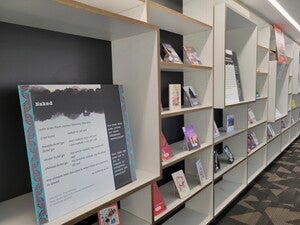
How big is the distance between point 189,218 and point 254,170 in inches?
66.2

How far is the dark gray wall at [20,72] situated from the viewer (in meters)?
1.15

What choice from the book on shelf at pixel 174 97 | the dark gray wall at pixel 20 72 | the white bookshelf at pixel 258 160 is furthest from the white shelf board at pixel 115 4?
the white bookshelf at pixel 258 160

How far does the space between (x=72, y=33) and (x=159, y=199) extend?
4.23 feet

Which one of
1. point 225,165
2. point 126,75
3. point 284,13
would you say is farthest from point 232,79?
point 284,13

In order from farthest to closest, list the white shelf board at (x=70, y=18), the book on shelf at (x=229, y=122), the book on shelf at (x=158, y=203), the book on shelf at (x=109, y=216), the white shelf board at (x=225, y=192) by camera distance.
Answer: the book on shelf at (x=229, y=122) → the white shelf board at (x=225, y=192) → the book on shelf at (x=158, y=203) → the book on shelf at (x=109, y=216) → the white shelf board at (x=70, y=18)

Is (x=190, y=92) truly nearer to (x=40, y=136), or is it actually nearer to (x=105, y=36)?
(x=105, y=36)

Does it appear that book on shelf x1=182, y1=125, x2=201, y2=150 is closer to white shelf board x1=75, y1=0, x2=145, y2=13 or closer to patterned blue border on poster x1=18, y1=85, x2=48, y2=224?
white shelf board x1=75, y1=0, x2=145, y2=13

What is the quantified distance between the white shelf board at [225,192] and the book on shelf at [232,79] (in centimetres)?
111

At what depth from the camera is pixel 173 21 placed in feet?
6.04

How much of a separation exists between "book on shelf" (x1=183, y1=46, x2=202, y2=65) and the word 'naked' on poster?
91 centimetres

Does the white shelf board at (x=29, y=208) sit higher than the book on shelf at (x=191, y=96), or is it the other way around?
the book on shelf at (x=191, y=96)

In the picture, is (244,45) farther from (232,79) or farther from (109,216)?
(109,216)

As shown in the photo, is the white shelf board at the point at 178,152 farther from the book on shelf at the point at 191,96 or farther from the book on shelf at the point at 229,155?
the book on shelf at the point at 229,155

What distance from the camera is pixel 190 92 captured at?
213 centimetres
